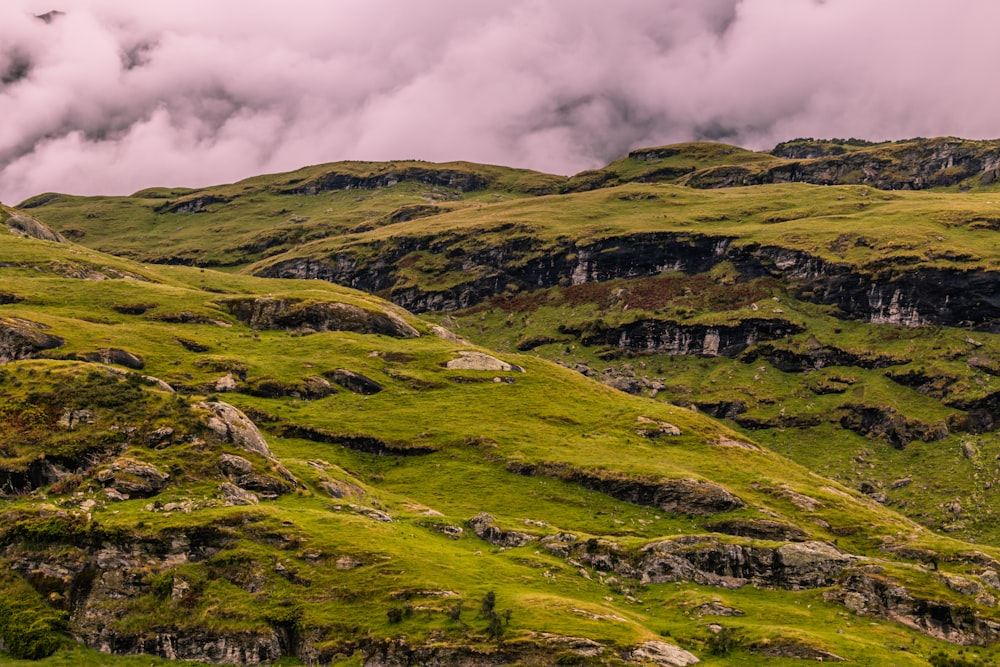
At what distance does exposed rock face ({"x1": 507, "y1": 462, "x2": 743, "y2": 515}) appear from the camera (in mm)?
90250

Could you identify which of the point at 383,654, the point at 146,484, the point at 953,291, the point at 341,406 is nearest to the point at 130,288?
the point at 341,406

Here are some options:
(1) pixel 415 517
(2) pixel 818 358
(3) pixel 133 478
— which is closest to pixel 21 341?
(3) pixel 133 478

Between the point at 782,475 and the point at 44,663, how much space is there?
95.3m

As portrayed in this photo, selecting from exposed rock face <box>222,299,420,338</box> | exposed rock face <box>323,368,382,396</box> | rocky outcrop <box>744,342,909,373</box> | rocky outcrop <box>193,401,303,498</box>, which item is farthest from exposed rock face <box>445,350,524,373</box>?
rocky outcrop <box>744,342,909,373</box>

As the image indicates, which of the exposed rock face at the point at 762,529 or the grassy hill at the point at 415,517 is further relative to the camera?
the exposed rock face at the point at 762,529

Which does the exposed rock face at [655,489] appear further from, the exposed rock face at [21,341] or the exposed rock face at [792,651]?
the exposed rock face at [21,341]

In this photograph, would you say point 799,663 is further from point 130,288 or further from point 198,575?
point 130,288

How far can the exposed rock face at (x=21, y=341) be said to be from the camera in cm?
10325

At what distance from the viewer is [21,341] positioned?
104750mm

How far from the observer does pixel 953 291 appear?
629ft

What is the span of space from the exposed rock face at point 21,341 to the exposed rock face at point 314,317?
4927cm

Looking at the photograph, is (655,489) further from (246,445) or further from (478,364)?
(478,364)

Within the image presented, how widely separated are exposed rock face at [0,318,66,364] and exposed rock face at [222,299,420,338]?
49.3 meters

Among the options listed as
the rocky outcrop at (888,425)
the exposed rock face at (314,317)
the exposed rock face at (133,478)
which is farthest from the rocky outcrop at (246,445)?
the rocky outcrop at (888,425)
